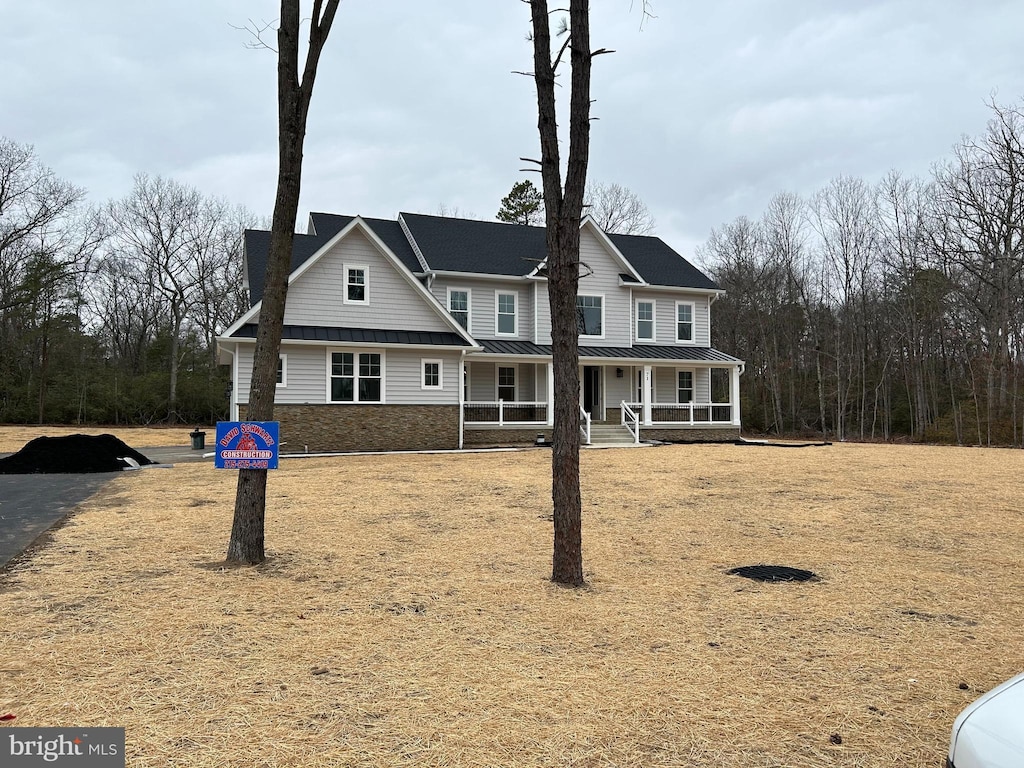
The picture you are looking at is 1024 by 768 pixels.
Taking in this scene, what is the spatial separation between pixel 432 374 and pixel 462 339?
1467 mm

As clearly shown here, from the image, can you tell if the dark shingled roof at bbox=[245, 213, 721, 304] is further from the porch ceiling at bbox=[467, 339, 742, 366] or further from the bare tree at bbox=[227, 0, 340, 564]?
the bare tree at bbox=[227, 0, 340, 564]

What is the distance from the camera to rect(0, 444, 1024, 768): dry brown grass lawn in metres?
3.21

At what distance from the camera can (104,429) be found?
3266cm

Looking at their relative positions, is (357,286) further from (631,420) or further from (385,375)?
(631,420)

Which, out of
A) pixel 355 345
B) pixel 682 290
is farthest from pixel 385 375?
pixel 682 290

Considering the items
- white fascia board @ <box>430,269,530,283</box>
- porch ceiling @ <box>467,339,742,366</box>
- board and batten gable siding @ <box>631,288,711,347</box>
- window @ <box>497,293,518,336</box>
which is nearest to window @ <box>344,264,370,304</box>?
white fascia board @ <box>430,269,530,283</box>

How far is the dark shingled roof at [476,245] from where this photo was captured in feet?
81.4

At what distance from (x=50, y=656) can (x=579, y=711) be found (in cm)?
A: 317

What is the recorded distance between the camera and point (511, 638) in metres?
4.60

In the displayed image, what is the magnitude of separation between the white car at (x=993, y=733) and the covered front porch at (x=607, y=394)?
2049 centimetres

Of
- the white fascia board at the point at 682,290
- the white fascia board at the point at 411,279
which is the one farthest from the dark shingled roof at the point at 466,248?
the white fascia board at the point at 411,279

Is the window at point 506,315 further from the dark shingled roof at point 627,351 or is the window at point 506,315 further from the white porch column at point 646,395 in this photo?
the white porch column at point 646,395

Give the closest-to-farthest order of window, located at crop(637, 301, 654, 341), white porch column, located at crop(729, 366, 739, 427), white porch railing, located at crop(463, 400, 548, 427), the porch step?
white porch railing, located at crop(463, 400, 548, 427)
the porch step
white porch column, located at crop(729, 366, 739, 427)
window, located at crop(637, 301, 654, 341)
